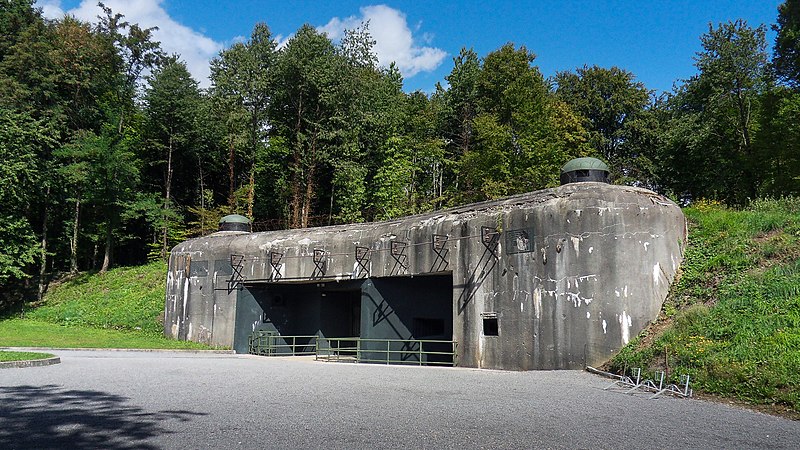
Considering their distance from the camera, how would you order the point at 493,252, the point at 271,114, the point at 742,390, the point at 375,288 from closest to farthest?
the point at 742,390, the point at 493,252, the point at 375,288, the point at 271,114

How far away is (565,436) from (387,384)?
5.49 metres

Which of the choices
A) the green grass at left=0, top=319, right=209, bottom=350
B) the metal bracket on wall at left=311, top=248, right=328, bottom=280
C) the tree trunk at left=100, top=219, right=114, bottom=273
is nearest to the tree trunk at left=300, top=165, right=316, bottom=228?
the green grass at left=0, top=319, right=209, bottom=350

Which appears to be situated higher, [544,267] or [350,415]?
[544,267]

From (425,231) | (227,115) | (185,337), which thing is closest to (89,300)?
(185,337)

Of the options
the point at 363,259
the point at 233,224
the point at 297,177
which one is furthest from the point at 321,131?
the point at 363,259

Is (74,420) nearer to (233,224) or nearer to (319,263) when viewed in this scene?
(319,263)

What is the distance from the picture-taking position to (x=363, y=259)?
20125 millimetres

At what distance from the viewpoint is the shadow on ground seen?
590 centimetres

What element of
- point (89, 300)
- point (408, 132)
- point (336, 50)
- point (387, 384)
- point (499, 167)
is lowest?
point (387, 384)

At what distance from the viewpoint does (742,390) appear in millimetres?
9812

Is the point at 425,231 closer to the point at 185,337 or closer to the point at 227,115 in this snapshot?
the point at 185,337

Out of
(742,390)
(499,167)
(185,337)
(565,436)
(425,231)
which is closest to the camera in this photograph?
(565,436)

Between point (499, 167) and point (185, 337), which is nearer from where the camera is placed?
point (185, 337)

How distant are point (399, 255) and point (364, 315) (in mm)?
2474
